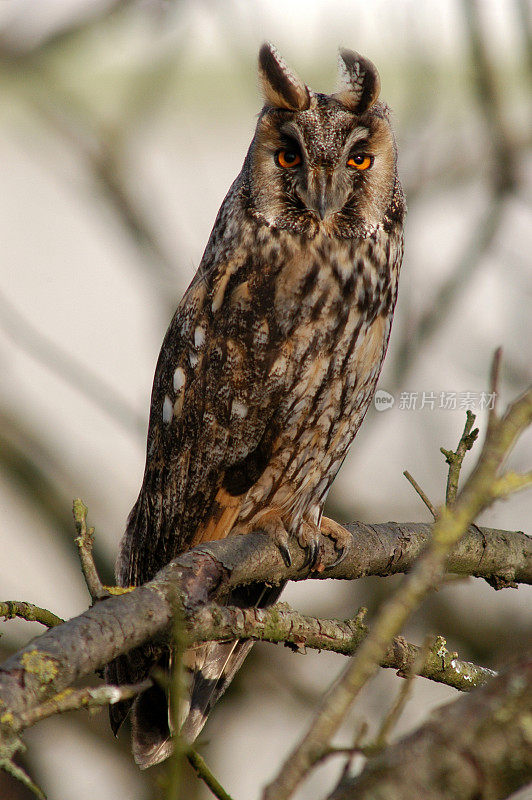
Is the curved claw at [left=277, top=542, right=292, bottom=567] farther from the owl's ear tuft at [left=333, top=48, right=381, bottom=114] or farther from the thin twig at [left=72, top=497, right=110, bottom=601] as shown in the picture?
the owl's ear tuft at [left=333, top=48, right=381, bottom=114]

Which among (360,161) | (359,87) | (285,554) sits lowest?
(285,554)

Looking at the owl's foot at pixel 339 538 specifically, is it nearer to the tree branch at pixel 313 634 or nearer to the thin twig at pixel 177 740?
the tree branch at pixel 313 634

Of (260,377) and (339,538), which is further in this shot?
(339,538)

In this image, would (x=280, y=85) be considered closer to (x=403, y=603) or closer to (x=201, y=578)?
(x=201, y=578)

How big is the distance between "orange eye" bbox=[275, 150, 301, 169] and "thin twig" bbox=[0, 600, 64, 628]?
4.08ft

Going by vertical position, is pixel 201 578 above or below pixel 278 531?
below

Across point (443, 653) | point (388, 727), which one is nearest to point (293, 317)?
point (443, 653)

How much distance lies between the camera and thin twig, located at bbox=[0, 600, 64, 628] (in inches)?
47.1

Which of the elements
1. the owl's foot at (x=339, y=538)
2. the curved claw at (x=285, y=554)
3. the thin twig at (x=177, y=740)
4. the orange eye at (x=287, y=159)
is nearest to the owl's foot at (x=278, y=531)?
the curved claw at (x=285, y=554)

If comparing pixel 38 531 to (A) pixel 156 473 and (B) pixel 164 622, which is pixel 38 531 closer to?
(A) pixel 156 473

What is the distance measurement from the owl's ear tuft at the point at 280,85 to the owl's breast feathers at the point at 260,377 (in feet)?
0.99
